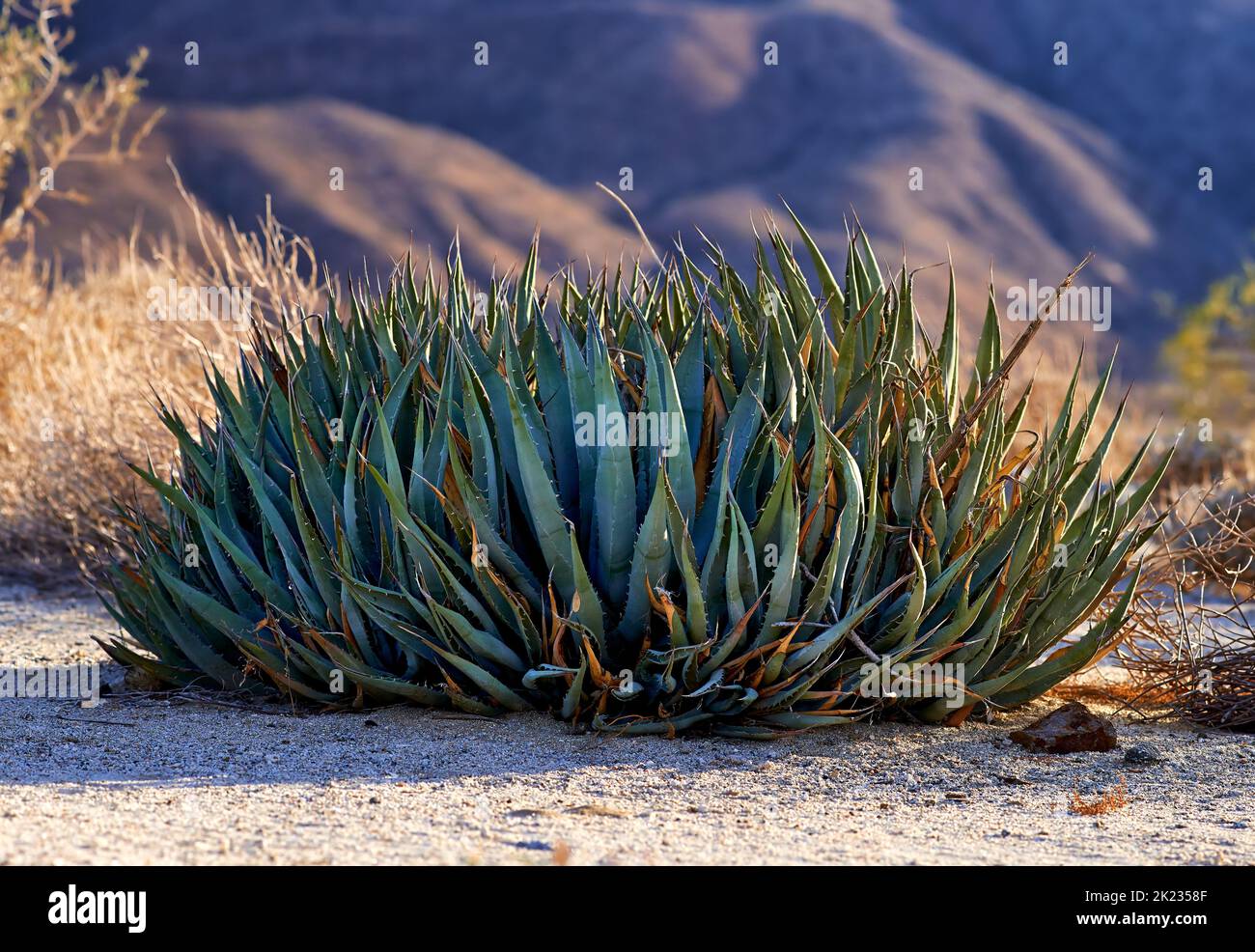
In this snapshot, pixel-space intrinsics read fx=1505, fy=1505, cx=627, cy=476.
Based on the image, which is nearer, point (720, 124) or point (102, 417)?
point (102, 417)

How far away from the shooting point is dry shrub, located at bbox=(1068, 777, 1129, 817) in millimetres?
4457

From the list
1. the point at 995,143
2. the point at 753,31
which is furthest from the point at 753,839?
the point at 753,31

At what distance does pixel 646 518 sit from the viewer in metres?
4.72

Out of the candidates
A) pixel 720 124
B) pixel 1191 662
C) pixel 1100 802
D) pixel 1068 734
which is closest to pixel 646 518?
pixel 1100 802

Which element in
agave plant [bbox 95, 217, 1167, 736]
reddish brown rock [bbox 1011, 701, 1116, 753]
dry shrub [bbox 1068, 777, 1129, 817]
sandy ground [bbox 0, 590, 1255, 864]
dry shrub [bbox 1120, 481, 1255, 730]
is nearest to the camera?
sandy ground [bbox 0, 590, 1255, 864]

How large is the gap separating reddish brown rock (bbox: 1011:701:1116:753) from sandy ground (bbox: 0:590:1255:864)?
58 millimetres

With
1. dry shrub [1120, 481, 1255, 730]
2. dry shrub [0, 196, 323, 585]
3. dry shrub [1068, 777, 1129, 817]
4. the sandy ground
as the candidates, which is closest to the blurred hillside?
dry shrub [0, 196, 323, 585]

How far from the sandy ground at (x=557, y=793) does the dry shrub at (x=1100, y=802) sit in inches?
1.6

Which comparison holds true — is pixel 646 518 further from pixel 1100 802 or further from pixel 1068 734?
pixel 1068 734

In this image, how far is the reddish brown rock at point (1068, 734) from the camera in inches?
205

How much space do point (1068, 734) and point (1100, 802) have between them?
0.71 m

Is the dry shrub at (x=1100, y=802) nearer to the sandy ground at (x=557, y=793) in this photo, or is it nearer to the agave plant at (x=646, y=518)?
the sandy ground at (x=557, y=793)

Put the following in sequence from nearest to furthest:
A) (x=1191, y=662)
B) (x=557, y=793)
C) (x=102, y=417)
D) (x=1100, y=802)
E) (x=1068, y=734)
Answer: (x=557, y=793)
(x=1100, y=802)
(x=1068, y=734)
(x=1191, y=662)
(x=102, y=417)

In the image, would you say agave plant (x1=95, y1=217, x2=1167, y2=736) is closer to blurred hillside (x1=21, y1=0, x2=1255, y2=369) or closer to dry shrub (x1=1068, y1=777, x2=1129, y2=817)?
dry shrub (x1=1068, y1=777, x2=1129, y2=817)
